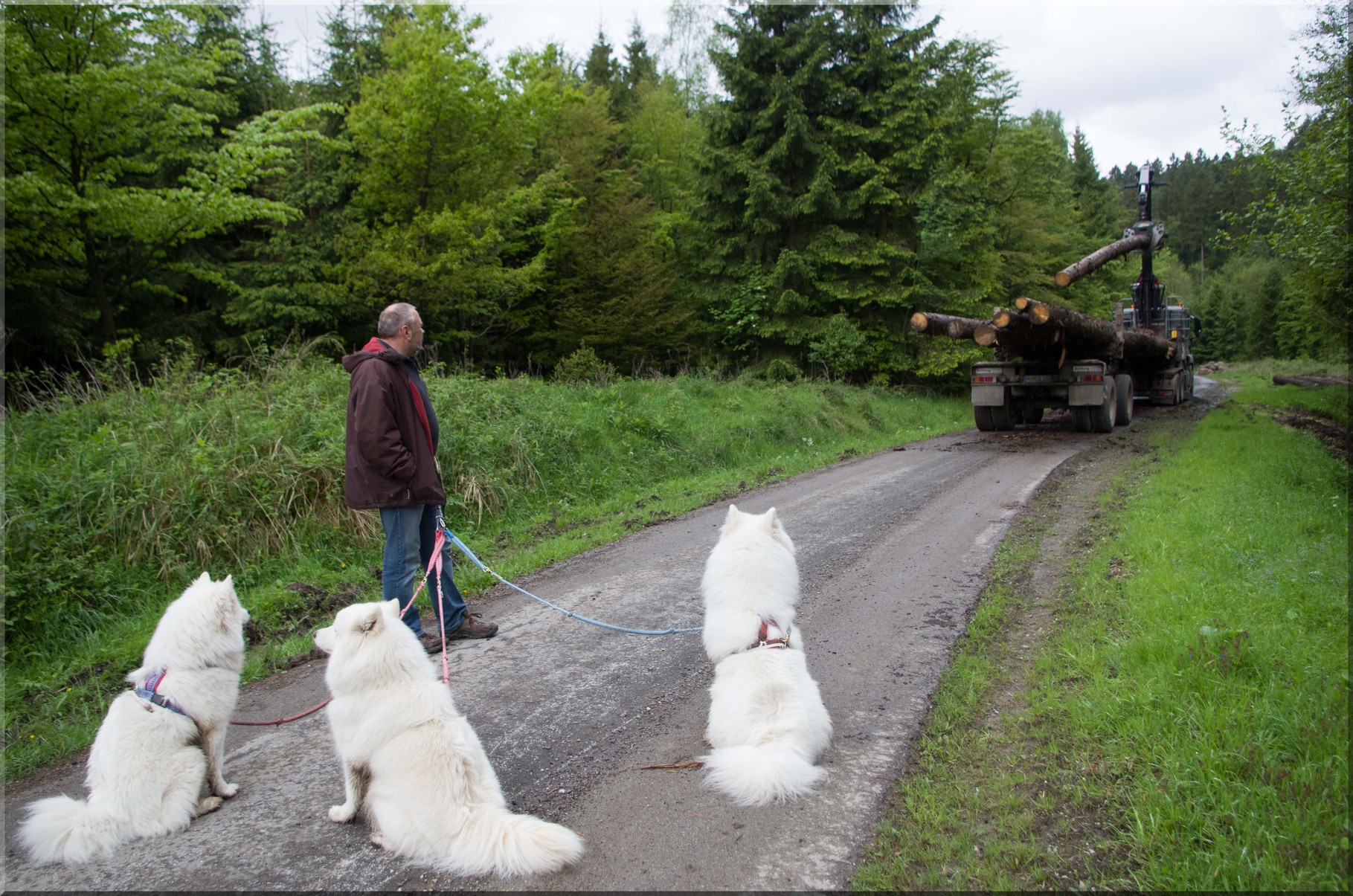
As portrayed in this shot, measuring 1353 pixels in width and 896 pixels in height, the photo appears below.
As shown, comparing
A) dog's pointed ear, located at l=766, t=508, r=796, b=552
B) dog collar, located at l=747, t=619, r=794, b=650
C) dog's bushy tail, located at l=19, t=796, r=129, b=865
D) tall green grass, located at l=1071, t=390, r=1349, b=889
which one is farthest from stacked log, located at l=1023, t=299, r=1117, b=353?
dog's bushy tail, located at l=19, t=796, r=129, b=865

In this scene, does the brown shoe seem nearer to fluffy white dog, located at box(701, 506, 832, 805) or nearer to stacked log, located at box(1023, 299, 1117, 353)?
fluffy white dog, located at box(701, 506, 832, 805)

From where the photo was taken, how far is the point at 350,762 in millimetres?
3053

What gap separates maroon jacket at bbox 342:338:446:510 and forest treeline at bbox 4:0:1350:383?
10098 mm

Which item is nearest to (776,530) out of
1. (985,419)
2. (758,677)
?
(758,677)

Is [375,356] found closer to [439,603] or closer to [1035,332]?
[439,603]

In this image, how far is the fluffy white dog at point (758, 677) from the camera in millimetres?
3156

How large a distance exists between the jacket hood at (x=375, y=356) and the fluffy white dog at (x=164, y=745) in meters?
1.76

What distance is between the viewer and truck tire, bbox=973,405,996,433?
54.7 feet

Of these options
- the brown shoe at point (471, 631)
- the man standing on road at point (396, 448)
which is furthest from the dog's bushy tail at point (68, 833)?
the brown shoe at point (471, 631)

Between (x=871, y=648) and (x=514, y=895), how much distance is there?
3.04 m

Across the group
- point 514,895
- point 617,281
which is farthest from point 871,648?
point 617,281

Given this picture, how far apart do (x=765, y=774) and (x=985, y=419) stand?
15673 millimetres

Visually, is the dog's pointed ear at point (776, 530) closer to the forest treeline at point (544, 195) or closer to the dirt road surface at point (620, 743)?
the dirt road surface at point (620, 743)

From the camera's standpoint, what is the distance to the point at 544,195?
66.6ft
